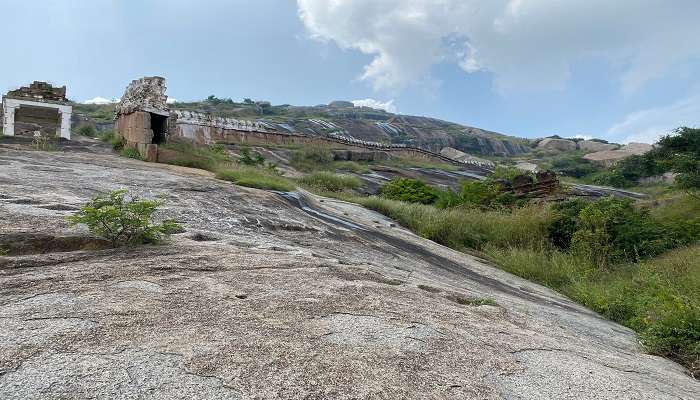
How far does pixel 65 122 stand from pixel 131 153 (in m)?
5.39

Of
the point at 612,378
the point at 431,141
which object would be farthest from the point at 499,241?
the point at 431,141

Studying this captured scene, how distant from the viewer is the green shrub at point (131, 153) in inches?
419

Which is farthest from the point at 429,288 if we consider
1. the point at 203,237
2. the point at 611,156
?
the point at 611,156

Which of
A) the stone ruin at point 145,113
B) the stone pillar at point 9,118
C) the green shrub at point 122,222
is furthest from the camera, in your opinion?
the stone pillar at point 9,118

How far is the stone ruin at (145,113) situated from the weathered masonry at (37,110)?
334 cm

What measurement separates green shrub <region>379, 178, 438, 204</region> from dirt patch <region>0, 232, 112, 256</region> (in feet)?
41.2

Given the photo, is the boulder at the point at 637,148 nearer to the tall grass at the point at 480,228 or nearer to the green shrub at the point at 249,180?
the tall grass at the point at 480,228

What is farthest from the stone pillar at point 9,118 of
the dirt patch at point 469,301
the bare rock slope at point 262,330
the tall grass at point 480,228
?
the dirt patch at point 469,301

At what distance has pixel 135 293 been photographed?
2727 mm

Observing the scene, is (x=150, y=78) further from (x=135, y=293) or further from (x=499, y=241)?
(x=135, y=293)

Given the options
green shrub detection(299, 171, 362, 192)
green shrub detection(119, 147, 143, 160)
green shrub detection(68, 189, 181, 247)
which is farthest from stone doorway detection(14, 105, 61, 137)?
green shrub detection(68, 189, 181, 247)

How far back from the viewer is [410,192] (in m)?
16.8

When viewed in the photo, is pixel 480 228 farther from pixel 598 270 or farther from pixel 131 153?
pixel 131 153

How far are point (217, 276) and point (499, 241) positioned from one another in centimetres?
A: 768
